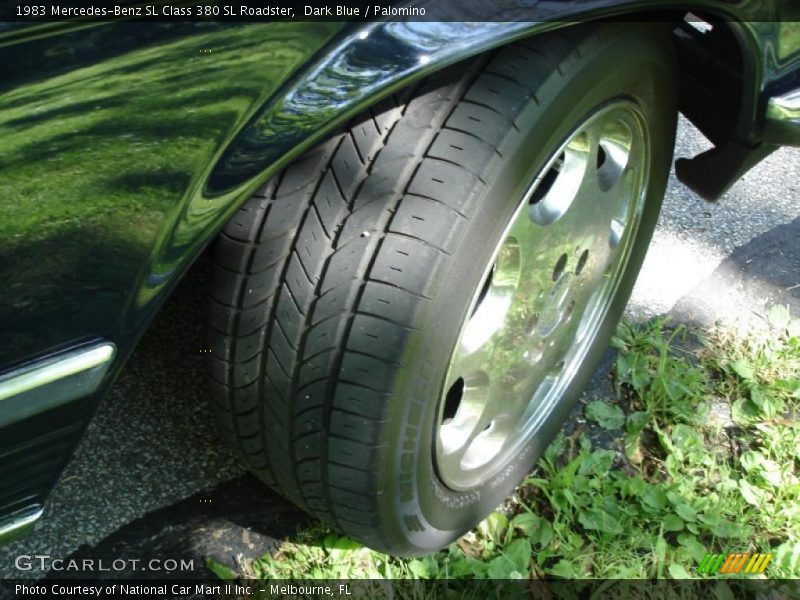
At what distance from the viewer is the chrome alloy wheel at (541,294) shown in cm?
154

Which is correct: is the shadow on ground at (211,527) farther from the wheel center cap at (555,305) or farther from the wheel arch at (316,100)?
the wheel arch at (316,100)

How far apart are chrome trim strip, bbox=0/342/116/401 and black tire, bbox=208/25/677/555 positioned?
285 millimetres

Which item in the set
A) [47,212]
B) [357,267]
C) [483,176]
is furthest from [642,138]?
[47,212]

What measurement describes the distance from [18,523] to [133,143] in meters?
0.55

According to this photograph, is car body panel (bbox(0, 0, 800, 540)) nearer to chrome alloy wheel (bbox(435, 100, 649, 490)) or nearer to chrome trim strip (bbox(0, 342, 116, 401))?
chrome trim strip (bbox(0, 342, 116, 401))

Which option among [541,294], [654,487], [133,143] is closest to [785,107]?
[541,294]

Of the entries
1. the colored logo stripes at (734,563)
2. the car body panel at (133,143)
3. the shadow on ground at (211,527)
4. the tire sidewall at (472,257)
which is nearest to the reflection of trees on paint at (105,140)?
the car body panel at (133,143)

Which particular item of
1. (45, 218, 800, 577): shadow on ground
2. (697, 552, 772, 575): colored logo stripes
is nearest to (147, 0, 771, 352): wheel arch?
(45, 218, 800, 577): shadow on ground

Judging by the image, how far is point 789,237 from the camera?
261 cm

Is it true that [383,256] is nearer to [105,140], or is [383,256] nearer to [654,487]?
[105,140]

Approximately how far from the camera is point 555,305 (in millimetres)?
1751

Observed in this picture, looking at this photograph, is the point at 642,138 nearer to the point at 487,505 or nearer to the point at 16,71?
the point at 487,505

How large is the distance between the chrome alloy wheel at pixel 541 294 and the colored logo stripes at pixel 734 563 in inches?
17.1

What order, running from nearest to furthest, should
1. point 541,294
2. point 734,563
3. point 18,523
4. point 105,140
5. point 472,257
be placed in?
point 105,140 < point 18,523 < point 472,257 < point 541,294 < point 734,563
